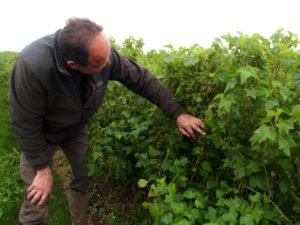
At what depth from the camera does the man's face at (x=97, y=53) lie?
2645mm

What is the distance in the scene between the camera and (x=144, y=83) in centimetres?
331

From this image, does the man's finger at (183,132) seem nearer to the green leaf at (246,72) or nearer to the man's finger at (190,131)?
the man's finger at (190,131)

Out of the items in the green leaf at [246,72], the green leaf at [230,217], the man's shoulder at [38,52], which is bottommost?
the green leaf at [230,217]

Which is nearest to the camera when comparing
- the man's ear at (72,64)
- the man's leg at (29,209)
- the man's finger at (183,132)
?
the man's ear at (72,64)

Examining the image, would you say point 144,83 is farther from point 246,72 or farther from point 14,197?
point 14,197

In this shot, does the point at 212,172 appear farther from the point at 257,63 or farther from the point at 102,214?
the point at 102,214

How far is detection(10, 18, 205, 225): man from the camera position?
2.72 m

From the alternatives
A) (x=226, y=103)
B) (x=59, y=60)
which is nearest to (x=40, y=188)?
(x=59, y=60)

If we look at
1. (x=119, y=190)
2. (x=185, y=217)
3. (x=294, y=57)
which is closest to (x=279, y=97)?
(x=294, y=57)

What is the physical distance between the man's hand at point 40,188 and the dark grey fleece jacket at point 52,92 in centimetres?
7

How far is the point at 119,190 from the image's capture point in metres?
4.72

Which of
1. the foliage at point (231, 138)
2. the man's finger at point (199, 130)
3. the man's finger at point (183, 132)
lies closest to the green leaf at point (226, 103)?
the foliage at point (231, 138)

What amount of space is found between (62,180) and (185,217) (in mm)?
3193

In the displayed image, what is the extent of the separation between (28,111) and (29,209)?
101cm
